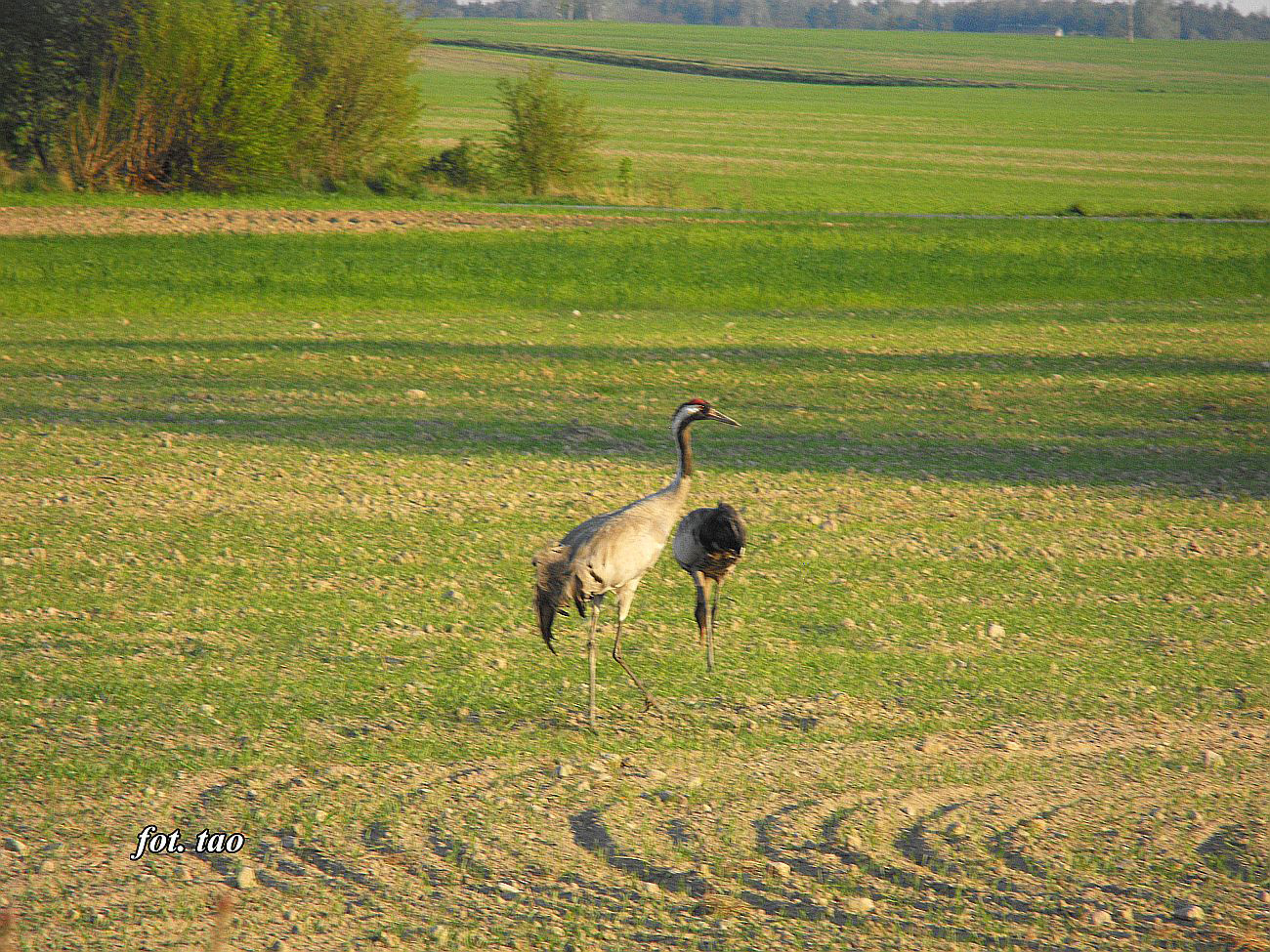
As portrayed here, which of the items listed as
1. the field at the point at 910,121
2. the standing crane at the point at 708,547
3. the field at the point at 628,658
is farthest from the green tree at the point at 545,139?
the standing crane at the point at 708,547

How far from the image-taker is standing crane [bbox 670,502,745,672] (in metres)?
7.79

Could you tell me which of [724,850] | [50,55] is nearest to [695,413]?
[724,850]

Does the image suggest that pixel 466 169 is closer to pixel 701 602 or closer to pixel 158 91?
pixel 158 91

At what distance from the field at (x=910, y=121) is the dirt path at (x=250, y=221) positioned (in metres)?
9.91

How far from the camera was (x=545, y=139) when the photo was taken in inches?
1679

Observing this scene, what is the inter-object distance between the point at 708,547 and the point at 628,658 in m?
1.18

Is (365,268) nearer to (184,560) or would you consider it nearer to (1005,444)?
(1005,444)

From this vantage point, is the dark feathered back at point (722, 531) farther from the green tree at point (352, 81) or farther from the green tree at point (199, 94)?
the green tree at point (352, 81)

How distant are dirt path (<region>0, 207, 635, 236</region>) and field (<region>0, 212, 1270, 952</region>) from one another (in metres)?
9.23

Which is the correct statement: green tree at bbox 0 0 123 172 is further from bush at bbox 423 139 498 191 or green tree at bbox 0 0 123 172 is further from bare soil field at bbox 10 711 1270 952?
bare soil field at bbox 10 711 1270 952

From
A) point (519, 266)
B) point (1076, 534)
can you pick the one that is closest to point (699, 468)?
point (1076, 534)

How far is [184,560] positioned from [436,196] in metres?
32.4

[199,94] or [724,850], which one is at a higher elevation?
[199,94]

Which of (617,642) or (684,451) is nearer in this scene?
(617,642)
